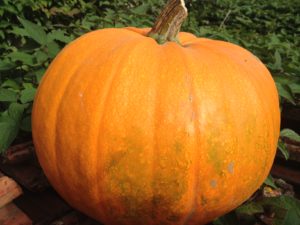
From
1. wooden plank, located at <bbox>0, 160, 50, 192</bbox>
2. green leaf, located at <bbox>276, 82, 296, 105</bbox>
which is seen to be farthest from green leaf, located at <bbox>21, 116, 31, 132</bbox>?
green leaf, located at <bbox>276, 82, 296, 105</bbox>

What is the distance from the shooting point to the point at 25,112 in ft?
6.19

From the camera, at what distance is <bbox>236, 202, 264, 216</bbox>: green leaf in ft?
5.57

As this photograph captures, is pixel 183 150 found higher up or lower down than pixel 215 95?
lower down

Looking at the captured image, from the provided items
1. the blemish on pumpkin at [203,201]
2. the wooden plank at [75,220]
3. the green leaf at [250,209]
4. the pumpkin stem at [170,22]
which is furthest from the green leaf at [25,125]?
the green leaf at [250,209]

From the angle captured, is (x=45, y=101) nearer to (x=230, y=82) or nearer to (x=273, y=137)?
(x=230, y=82)

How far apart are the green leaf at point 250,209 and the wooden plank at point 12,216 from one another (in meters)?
0.83

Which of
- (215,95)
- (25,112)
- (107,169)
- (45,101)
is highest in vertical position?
(215,95)

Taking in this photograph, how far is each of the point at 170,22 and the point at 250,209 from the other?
811mm

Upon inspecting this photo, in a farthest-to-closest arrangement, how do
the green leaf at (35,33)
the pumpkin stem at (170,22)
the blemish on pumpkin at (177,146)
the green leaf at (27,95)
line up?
the green leaf at (35,33), the green leaf at (27,95), the pumpkin stem at (170,22), the blemish on pumpkin at (177,146)

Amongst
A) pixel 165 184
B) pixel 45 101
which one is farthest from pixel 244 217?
pixel 45 101

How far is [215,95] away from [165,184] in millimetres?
331

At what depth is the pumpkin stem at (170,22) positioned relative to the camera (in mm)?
1516

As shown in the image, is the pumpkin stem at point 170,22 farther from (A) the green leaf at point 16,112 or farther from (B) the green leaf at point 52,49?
(B) the green leaf at point 52,49

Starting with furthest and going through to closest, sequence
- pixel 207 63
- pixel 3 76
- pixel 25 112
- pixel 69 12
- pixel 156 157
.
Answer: pixel 69 12 < pixel 3 76 < pixel 25 112 < pixel 207 63 < pixel 156 157
